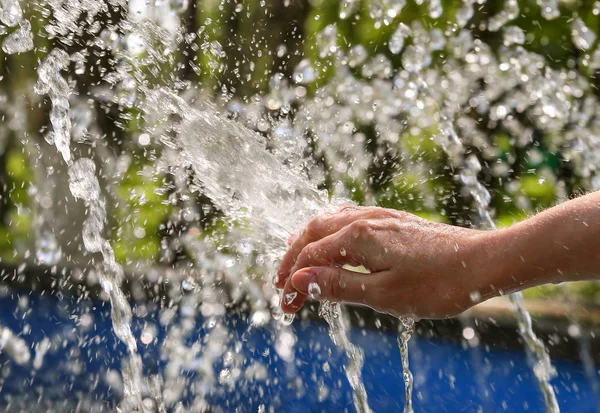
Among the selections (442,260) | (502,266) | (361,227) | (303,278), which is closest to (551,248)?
(502,266)

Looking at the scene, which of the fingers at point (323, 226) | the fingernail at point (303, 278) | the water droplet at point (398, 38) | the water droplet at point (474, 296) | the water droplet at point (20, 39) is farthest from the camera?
the water droplet at point (398, 38)

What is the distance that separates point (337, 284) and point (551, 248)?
1.39ft

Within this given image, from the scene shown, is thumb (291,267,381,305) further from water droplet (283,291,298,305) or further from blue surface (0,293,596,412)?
blue surface (0,293,596,412)

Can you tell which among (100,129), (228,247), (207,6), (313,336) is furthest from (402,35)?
(313,336)

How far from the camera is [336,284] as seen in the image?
1.34 meters

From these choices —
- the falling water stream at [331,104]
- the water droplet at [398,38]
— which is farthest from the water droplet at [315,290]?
the water droplet at [398,38]

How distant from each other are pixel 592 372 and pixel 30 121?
839 cm

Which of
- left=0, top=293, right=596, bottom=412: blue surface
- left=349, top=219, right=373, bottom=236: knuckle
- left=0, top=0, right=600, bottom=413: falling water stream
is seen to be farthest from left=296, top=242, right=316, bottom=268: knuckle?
left=0, top=0, right=600, bottom=413: falling water stream

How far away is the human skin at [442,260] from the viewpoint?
1.19 metres

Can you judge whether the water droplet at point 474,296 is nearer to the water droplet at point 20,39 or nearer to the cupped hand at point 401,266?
the cupped hand at point 401,266

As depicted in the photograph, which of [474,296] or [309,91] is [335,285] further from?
[309,91]

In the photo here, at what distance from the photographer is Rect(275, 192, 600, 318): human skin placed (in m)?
1.19

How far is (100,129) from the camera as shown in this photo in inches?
368

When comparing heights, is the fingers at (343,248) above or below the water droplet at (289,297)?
above
